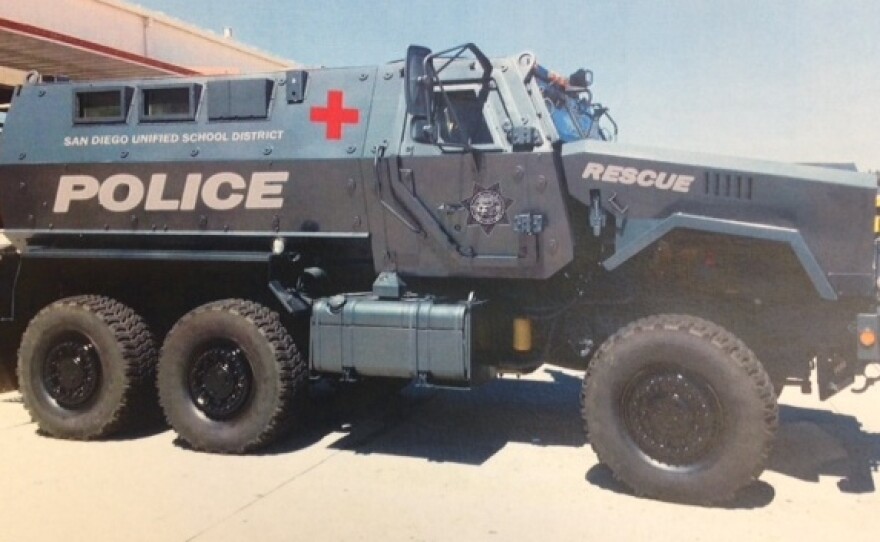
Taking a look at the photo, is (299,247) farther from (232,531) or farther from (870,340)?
(870,340)

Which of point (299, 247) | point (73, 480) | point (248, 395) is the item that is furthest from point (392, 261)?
point (73, 480)

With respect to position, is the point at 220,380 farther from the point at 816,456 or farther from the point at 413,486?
the point at 816,456

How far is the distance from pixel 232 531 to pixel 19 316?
351 cm

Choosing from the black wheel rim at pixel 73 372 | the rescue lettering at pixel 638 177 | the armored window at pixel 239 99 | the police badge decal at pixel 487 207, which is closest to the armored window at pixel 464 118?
the police badge decal at pixel 487 207

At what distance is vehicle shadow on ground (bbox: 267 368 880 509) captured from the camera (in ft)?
18.5

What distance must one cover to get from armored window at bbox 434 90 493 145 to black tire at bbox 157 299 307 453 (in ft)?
6.07

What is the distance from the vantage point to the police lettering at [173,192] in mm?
6285

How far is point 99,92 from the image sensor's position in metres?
6.80

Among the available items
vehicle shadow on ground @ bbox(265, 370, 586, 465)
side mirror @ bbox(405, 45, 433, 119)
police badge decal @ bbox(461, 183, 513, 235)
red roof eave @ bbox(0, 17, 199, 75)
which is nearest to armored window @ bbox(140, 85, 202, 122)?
side mirror @ bbox(405, 45, 433, 119)

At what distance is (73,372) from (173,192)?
5.35 feet

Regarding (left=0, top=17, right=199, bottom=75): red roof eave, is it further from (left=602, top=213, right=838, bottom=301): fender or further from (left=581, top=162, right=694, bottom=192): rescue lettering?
(left=602, top=213, right=838, bottom=301): fender

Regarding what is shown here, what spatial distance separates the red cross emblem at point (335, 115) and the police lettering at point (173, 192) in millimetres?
476

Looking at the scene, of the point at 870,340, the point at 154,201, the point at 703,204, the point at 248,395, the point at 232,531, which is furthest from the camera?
the point at 154,201

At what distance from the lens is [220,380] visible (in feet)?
20.0
